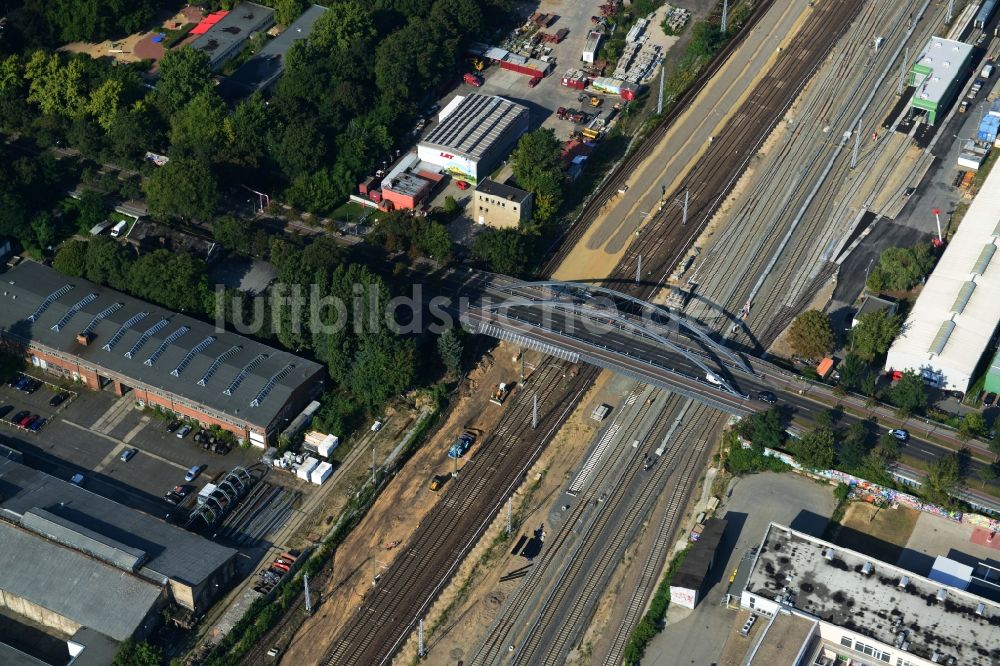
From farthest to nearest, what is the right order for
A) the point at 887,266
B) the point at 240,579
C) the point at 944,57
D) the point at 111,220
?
the point at 944,57 → the point at 111,220 → the point at 887,266 → the point at 240,579

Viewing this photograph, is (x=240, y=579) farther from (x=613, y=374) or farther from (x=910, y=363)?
(x=910, y=363)

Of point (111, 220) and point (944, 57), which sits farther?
point (944, 57)

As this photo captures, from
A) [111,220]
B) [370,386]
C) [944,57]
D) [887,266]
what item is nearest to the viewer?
[370,386]

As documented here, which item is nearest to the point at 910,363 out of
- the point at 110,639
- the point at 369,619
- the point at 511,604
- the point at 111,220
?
the point at 511,604

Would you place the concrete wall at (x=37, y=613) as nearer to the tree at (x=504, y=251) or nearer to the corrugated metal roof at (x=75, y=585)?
the corrugated metal roof at (x=75, y=585)

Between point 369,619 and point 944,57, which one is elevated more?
point 944,57

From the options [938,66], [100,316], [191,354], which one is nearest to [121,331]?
[100,316]
